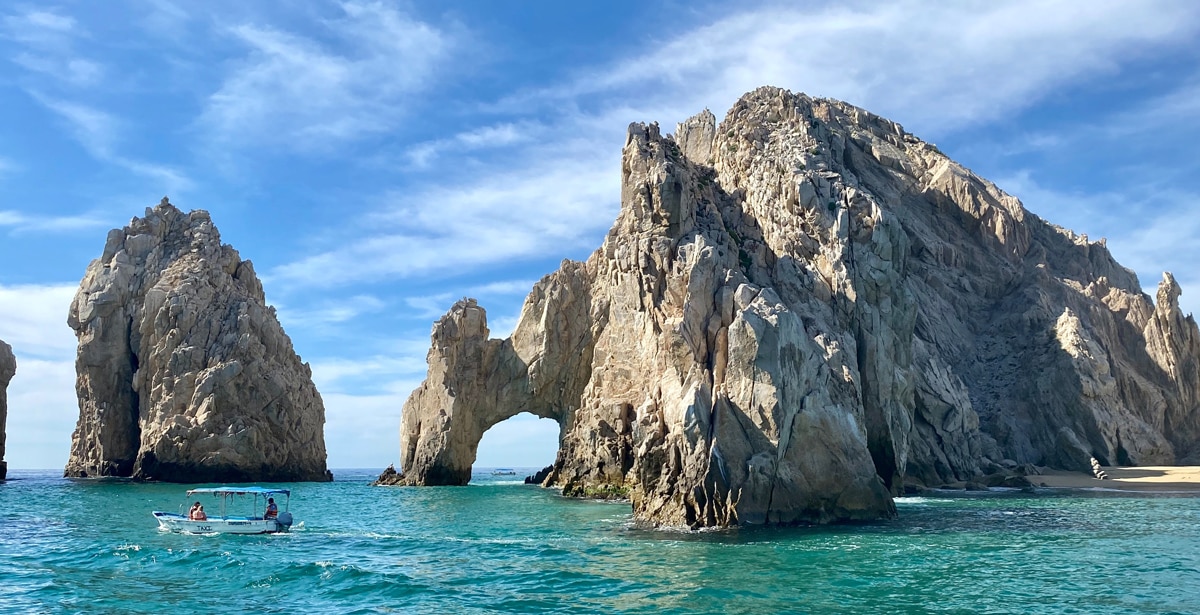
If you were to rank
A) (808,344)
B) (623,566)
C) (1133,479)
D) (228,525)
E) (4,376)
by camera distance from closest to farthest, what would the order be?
(623,566), (228,525), (808,344), (1133,479), (4,376)

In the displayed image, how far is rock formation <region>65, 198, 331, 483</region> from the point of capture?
86375 millimetres

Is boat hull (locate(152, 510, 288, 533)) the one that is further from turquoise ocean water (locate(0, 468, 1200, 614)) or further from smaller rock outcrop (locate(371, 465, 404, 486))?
smaller rock outcrop (locate(371, 465, 404, 486))

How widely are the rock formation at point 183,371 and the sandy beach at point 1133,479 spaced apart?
72217mm

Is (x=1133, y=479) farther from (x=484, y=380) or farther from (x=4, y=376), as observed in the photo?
(x=4, y=376)

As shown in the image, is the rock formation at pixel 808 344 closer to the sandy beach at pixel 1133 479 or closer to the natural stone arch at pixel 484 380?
the natural stone arch at pixel 484 380

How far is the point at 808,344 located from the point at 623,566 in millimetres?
18128

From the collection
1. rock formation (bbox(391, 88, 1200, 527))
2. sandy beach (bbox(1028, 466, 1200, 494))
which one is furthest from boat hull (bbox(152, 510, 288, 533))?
sandy beach (bbox(1028, 466, 1200, 494))

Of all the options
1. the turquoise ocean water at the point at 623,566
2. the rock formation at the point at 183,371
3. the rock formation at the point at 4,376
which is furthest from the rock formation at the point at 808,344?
the rock formation at the point at 4,376

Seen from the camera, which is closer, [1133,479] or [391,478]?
[1133,479]

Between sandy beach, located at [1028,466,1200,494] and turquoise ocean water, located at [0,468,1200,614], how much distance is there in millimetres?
14267

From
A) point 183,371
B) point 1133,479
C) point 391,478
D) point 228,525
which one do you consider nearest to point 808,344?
point 228,525

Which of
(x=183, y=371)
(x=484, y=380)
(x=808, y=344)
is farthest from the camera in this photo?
(x=183, y=371)

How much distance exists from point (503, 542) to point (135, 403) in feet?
242

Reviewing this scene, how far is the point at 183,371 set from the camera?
88.7 meters
